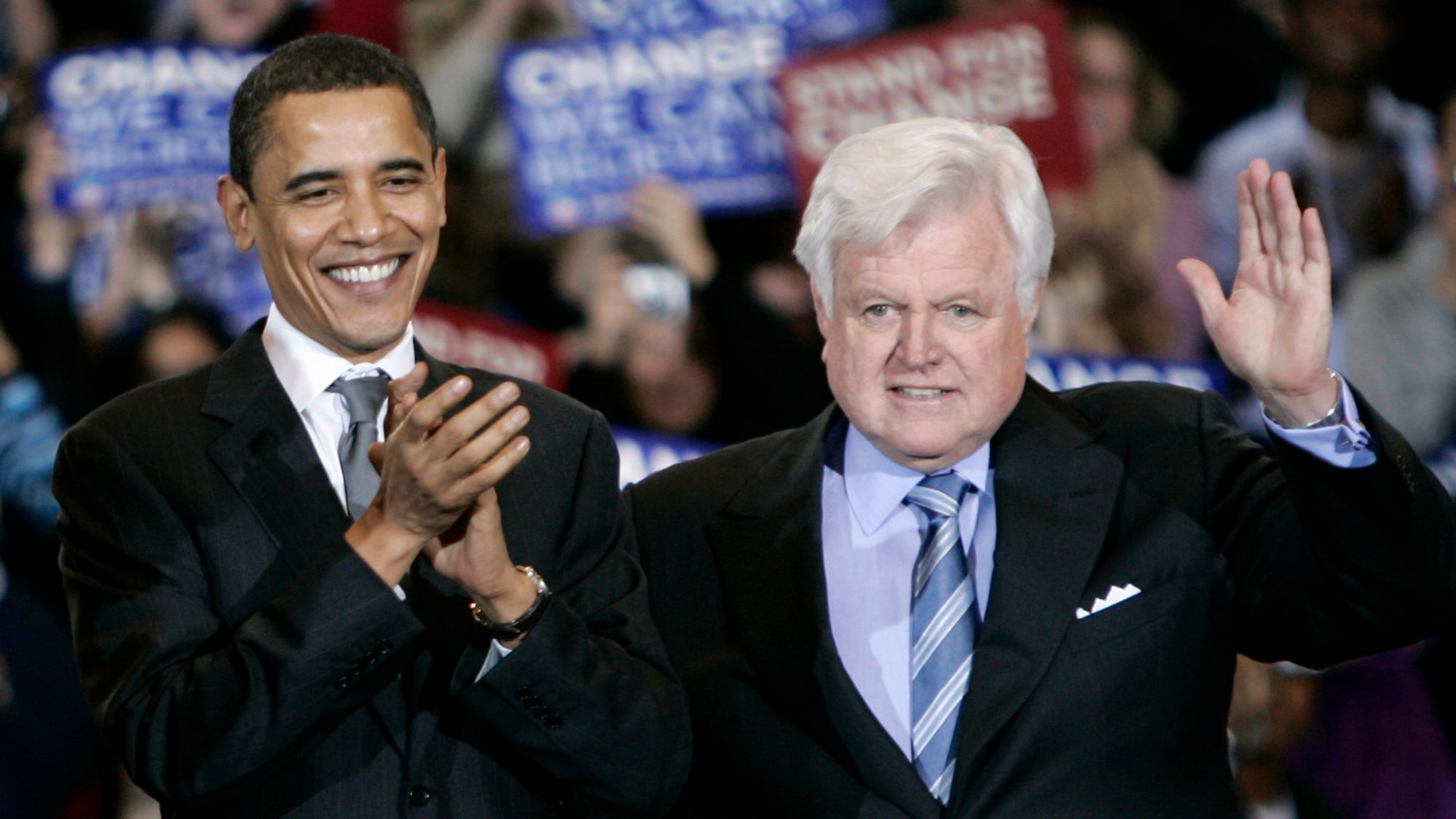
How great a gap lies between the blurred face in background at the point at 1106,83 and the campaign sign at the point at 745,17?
546 millimetres

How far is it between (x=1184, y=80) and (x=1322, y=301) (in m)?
2.88

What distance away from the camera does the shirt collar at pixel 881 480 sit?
74.7 inches

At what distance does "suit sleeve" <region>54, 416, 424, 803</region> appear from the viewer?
152cm

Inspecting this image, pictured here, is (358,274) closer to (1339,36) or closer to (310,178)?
(310,178)

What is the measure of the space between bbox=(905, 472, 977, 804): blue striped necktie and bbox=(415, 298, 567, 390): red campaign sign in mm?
2778

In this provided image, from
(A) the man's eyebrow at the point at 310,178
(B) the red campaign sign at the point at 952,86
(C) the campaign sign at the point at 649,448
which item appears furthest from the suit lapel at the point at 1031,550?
(C) the campaign sign at the point at 649,448

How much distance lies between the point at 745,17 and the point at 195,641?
3211mm

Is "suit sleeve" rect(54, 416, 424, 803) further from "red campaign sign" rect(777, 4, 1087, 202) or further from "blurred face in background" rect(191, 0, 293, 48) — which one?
"blurred face in background" rect(191, 0, 293, 48)

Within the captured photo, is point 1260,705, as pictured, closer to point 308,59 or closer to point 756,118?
point 756,118

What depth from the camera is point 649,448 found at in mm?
4531

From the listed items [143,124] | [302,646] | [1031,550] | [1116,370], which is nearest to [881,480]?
[1031,550]

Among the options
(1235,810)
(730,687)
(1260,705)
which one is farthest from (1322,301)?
(1260,705)

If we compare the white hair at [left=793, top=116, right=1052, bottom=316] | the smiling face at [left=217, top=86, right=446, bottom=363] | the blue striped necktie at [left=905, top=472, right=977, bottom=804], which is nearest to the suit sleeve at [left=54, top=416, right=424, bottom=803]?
the smiling face at [left=217, top=86, right=446, bottom=363]

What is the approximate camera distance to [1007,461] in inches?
75.5
